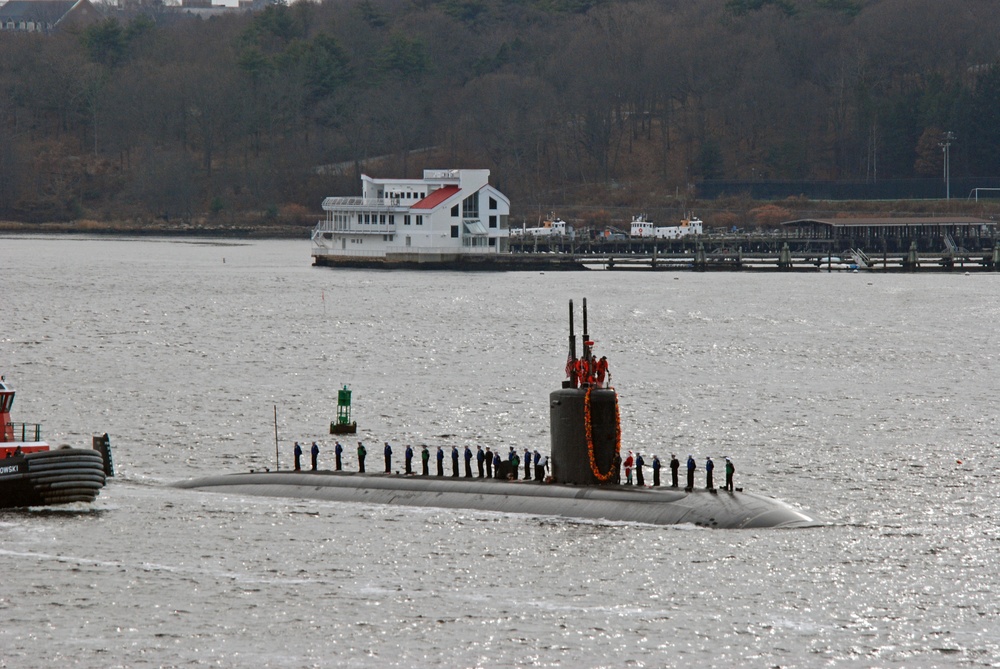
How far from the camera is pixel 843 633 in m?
33.4

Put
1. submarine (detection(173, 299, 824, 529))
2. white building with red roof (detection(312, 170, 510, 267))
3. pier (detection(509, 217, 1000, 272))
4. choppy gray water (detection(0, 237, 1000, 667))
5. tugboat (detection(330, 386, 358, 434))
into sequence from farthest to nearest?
pier (detection(509, 217, 1000, 272)) → white building with red roof (detection(312, 170, 510, 267)) → tugboat (detection(330, 386, 358, 434)) → submarine (detection(173, 299, 824, 529)) → choppy gray water (detection(0, 237, 1000, 667))

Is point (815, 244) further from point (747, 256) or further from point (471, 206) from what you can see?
point (471, 206)

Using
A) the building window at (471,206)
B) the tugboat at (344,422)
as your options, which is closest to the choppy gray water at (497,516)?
the tugboat at (344,422)

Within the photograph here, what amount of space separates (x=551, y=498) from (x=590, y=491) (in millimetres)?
1186

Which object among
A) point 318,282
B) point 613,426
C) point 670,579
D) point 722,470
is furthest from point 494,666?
point 318,282

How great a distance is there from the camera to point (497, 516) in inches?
1665

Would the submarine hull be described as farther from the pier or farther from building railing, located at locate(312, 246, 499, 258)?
the pier

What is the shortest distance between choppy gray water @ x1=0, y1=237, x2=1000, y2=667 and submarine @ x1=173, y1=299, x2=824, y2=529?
17.8 inches

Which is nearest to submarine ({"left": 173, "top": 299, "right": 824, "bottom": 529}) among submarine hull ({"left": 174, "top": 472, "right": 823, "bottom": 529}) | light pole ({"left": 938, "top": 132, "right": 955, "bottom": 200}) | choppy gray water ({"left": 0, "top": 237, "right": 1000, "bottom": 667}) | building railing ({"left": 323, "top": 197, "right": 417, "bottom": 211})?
submarine hull ({"left": 174, "top": 472, "right": 823, "bottom": 529})

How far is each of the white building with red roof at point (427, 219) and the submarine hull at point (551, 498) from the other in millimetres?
102029

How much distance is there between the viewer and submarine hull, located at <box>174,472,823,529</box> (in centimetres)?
3972

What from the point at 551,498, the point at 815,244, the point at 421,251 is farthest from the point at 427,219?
the point at 551,498

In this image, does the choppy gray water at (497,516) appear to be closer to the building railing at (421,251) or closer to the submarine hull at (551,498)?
the submarine hull at (551,498)

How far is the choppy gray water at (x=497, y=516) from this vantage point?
3381cm
